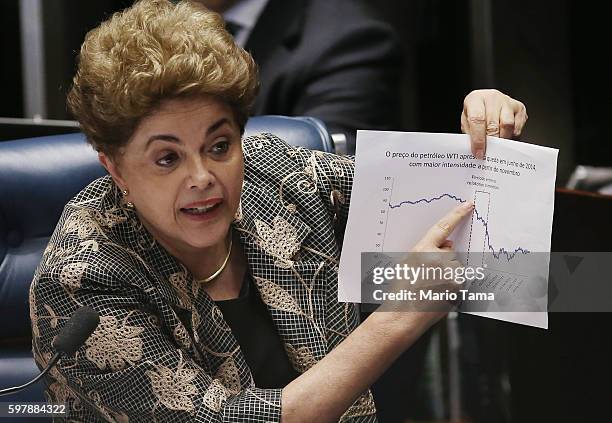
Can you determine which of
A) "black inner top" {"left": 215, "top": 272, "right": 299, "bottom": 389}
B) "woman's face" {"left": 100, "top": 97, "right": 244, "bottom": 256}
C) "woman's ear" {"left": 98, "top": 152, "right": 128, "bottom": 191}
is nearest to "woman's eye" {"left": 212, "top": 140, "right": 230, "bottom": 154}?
"woman's face" {"left": 100, "top": 97, "right": 244, "bottom": 256}

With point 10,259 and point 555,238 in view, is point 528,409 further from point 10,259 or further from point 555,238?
point 10,259

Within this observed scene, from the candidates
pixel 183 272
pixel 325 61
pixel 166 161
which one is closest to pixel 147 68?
pixel 166 161

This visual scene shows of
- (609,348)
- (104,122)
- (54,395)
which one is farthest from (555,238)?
(54,395)

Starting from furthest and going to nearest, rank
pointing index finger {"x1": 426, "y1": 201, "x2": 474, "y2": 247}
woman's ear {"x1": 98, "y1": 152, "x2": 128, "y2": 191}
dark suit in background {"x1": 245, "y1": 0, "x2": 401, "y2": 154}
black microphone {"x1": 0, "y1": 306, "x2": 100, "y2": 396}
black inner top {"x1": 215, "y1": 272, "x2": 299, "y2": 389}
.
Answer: dark suit in background {"x1": 245, "y1": 0, "x2": 401, "y2": 154} < black inner top {"x1": 215, "y1": 272, "x2": 299, "y2": 389} < woman's ear {"x1": 98, "y1": 152, "x2": 128, "y2": 191} < pointing index finger {"x1": 426, "y1": 201, "x2": 474, "y2": 247} < black microphone {"x1": 0, "y1": 306, "x2": 100, "y2": 396}

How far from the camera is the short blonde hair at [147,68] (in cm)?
155

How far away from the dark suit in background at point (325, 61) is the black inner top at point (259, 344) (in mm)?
1213

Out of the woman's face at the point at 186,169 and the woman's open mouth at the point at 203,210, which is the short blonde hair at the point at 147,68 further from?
the woman's open mouth at the point at 203,210

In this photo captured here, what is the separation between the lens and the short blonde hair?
61.1 inches

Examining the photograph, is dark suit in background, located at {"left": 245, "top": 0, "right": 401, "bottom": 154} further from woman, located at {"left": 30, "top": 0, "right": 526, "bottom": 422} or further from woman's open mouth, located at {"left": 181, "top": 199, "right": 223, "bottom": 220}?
woman's open mouth, located at {"left": 181, "top": 199, "right": 223, "bottom": 220}

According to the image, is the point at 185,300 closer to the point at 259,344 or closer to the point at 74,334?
the point at 259,344

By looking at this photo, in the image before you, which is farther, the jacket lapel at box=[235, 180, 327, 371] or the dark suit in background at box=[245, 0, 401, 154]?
the dark suit in background at box=[245, 0, 401, 154]

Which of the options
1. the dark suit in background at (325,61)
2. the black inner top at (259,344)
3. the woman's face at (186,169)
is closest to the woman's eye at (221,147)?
the woman's face at (186,169)

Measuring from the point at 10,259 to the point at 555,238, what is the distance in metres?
0.96

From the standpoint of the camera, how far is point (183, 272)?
171 centimetres
